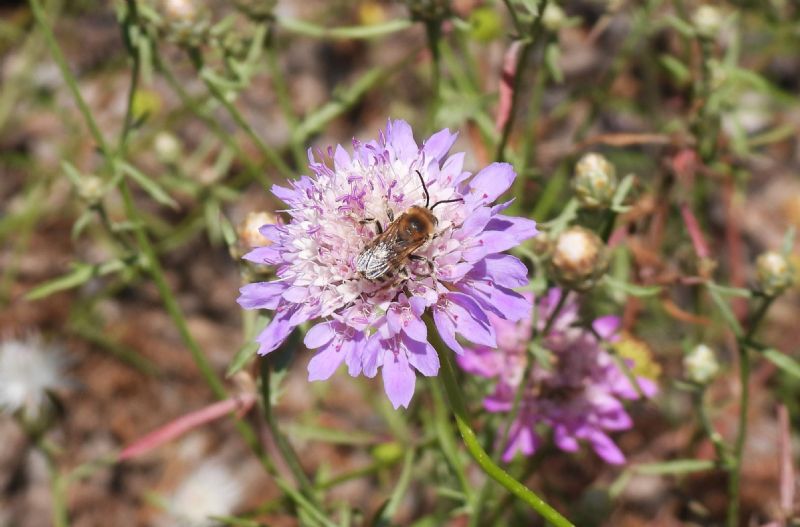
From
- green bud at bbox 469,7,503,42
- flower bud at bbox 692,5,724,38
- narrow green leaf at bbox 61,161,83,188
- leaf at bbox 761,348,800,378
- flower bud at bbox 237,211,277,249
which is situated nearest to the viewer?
flower bud at bbox 237,211,277,249

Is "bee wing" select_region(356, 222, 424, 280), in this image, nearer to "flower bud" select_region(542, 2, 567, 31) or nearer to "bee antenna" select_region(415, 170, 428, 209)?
"bee antenna" select_region(415, 170, 428, 209)

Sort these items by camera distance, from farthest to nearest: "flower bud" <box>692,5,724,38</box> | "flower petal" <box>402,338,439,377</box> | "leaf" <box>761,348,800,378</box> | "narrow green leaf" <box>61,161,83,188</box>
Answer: "flower bud" <box>692,5,724,38</box>, "narrow green leaf" <box>61,161,83,188</box>, "leaf" <box>761,348,800,378</box>, "flower petal" <box>402,338,439,377</box>

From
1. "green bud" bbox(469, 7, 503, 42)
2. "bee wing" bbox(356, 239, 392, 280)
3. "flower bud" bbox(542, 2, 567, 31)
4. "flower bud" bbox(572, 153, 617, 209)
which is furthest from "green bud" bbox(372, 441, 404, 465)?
"green bud" bbox(469, 7, 503, 42)

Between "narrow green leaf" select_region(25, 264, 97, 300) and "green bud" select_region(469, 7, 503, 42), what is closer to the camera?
"narrow green leaf" select_region(25, 264, 97, 300)

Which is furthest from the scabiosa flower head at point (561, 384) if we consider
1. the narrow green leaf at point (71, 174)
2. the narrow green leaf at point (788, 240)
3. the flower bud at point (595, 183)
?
the narrow green leaf at point (71, 174)

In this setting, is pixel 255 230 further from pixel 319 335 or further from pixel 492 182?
pixel 492 182

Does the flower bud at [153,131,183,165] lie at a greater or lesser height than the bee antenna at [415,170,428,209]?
lesser

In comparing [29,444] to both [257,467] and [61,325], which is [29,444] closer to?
[61,325]

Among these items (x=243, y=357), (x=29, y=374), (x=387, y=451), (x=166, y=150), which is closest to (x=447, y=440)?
(x=387, y=451)

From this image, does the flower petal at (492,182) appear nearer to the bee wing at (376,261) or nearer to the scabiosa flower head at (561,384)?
the bee wing at (376,261)
